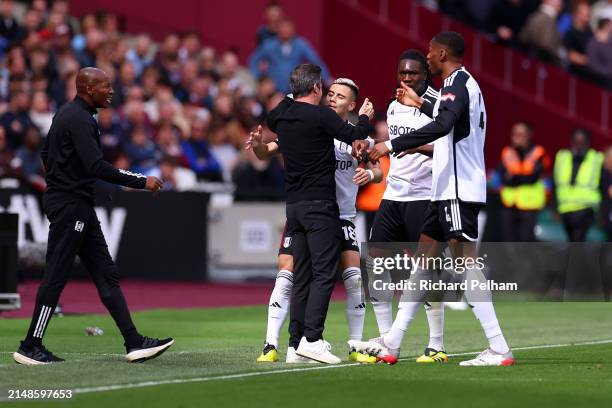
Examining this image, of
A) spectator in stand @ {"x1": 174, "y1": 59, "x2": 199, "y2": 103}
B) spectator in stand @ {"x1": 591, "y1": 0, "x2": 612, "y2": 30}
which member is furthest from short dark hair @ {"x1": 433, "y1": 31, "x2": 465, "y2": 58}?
spectator in stand @ {"x1": 591, "y1": 0, "x2": 612, "y2": 30}

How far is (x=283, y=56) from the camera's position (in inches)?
1053

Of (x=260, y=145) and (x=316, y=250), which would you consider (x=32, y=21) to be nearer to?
(x=260, y=145)

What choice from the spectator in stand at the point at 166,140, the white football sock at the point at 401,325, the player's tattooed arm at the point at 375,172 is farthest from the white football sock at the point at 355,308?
the spectator in stand at the point at 166,140

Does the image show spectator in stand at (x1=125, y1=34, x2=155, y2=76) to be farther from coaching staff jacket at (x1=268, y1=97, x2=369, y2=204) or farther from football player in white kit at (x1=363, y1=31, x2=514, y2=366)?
football player in white kit at (x1=363, y1=31, x2=514, y2=366)

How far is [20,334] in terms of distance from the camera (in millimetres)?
14445

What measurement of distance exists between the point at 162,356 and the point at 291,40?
592 inches

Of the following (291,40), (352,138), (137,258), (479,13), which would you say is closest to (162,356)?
(352,138)

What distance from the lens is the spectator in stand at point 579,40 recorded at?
3058 centimetres

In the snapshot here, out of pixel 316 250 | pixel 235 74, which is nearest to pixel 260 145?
pixel 316 250

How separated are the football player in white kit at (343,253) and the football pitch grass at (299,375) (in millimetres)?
347

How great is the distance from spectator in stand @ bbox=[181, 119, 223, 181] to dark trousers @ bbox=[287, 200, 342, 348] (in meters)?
12.9

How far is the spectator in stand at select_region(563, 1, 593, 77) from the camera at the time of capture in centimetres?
3058

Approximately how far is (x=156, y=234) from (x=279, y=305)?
11.4m

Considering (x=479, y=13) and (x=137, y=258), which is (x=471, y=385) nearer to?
(x=137, y=258)
